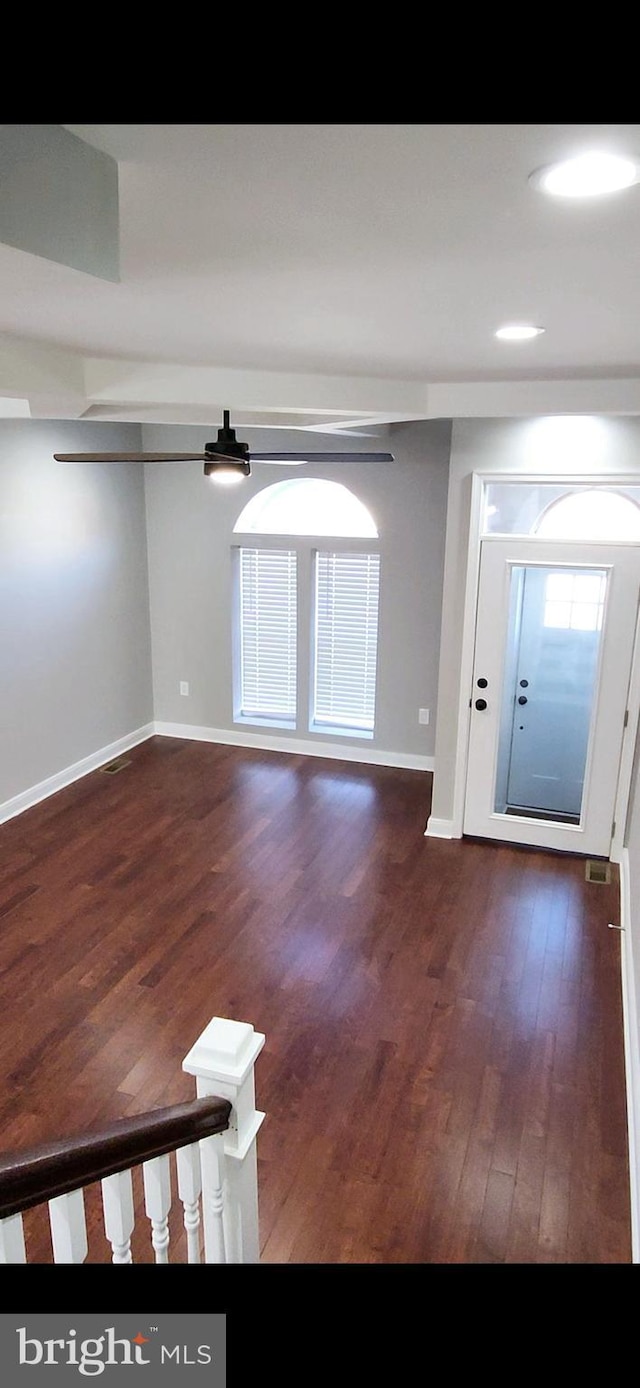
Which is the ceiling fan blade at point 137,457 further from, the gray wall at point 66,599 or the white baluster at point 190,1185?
the white baluster at point 190,1185

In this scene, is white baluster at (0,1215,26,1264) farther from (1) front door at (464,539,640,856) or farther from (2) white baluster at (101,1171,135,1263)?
(1) front door at (464,539,640,856)

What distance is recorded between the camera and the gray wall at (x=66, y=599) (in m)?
4.75

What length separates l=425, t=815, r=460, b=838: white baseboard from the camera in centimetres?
480

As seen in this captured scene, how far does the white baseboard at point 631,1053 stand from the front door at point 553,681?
24.0 inches

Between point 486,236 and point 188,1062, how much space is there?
4.78 ft

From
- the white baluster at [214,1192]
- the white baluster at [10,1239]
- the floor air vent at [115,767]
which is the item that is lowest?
the floor air vent at [115,767]

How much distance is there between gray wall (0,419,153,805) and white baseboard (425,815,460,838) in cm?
254

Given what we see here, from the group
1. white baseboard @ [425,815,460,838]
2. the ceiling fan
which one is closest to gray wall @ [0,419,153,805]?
the ceiling fan

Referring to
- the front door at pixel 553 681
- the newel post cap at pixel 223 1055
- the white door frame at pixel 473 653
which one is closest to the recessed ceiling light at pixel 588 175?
the newel post cap at pixel 223 1055

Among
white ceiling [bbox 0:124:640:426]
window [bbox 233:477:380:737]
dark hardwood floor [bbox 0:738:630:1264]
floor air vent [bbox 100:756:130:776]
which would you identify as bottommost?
dark hardwood floor [bbox 0:738:630:1264]

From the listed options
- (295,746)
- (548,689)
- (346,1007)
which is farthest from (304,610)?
(346,1007)
